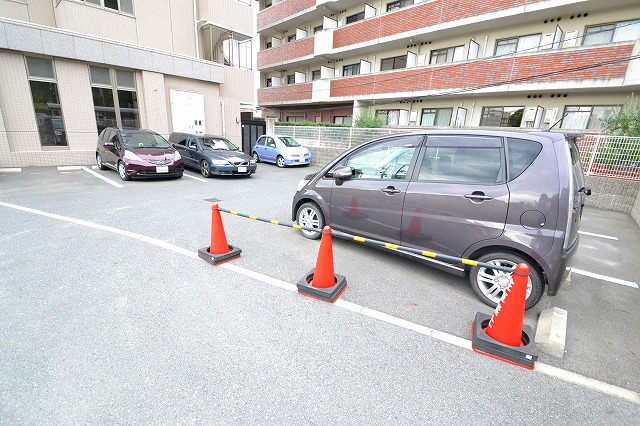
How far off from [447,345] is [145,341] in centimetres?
248

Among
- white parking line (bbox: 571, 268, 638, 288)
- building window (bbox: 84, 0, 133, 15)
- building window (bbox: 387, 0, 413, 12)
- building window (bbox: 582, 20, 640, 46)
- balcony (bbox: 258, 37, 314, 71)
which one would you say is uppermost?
building window (bbox: 387, 0, 413, 12)

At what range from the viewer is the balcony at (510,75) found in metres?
9.78

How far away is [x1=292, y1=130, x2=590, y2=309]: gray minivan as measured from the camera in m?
2.59

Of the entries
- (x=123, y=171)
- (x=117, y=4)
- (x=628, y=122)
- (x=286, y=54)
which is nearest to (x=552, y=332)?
(x=628, y=122)

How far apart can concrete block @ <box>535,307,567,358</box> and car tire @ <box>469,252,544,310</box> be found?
18 cm

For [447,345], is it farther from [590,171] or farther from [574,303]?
[590,171]

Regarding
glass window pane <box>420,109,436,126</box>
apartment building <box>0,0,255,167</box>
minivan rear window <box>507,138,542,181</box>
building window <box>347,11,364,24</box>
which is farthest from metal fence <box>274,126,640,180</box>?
building window <box>347,11,364,24</box>

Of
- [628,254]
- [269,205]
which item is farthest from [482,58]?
[269,205]

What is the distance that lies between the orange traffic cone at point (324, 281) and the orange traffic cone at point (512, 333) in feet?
4.31

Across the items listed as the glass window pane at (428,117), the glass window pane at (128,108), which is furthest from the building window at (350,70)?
the glass window pane at (128,108)

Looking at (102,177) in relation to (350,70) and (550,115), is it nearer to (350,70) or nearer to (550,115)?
(350,70)

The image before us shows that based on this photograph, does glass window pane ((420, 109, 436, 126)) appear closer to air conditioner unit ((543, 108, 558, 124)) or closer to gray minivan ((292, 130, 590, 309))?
air conditioner unit ((543, 108, 558, 124))

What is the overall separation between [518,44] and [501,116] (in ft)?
9.92

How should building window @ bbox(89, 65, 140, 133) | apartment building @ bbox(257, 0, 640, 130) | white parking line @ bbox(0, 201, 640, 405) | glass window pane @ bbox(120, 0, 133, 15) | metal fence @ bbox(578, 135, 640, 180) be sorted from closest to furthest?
1. white parking line @ bbox(0, 201, 640, 405)
2. metal fence @ bbox(578, 135, 640, 180)
3. apartment building @ bbox(257, 0, 640, 130)
4. building window @ bbox(89, 65, 140, 133)
5. glass window pane @ bbox(120, 0, 133, 15)
